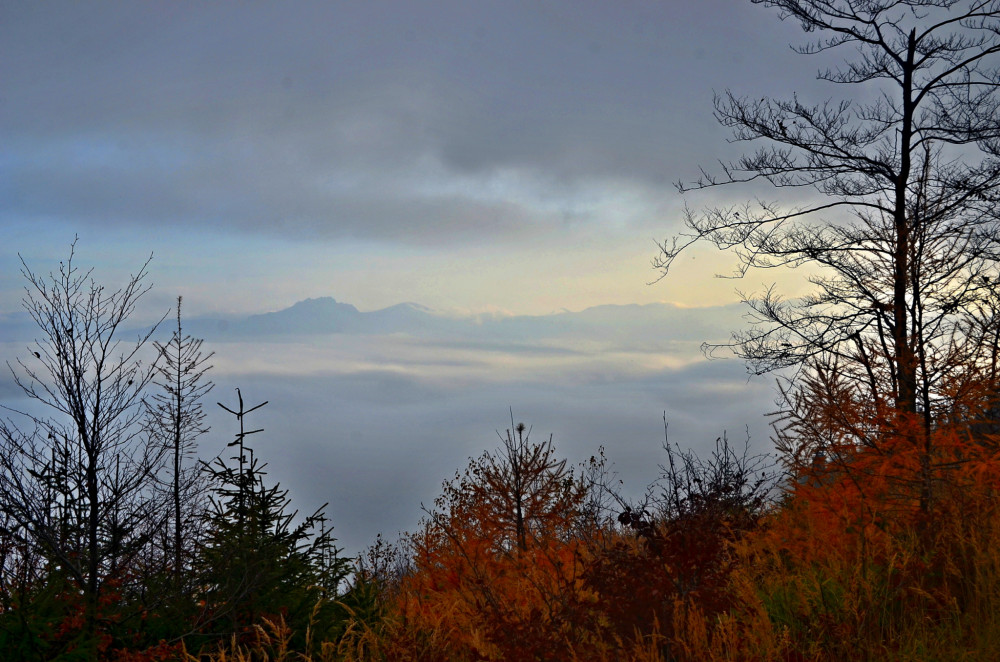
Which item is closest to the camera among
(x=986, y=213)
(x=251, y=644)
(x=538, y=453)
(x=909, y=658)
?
(x=909, y=658)

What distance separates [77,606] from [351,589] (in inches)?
96.1

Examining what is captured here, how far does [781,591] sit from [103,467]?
Result: 7218 millimetres

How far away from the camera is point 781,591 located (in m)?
6.95

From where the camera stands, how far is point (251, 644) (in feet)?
21.7

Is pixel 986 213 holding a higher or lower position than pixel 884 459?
higher

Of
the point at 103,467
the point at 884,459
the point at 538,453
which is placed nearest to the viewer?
the point at 884,459

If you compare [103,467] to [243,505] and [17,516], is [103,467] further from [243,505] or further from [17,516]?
[243,505]

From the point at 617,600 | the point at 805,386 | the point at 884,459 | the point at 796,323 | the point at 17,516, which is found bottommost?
the point at 617,600

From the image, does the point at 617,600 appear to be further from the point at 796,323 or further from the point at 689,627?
the point at 796,323

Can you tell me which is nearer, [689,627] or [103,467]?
[689,627]

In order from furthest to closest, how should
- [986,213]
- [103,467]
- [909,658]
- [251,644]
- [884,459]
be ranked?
[986,213]
[103,467]
[884,459]
[251,644]
[909,658]

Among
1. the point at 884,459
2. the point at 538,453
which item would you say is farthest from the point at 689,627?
the point at 538,453

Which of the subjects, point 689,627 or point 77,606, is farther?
point 77,606

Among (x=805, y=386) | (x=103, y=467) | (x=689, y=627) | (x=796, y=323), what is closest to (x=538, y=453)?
(x=796, y=323)
